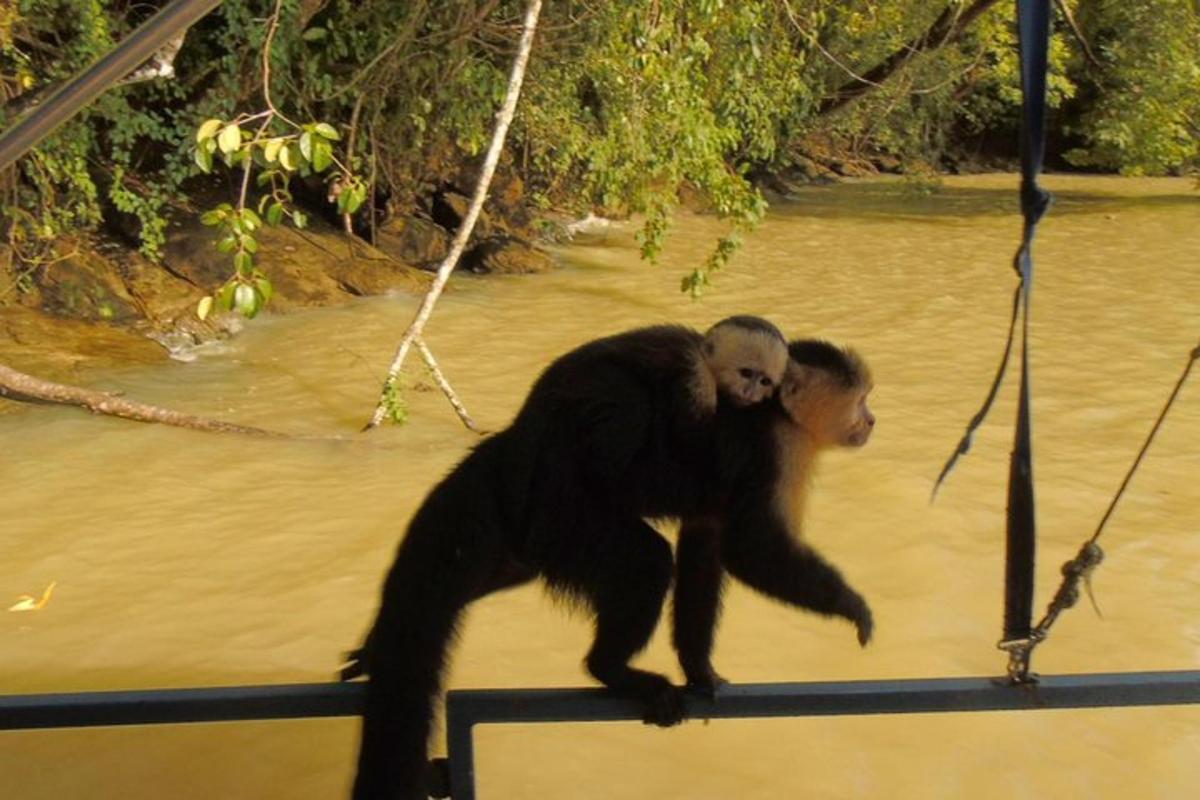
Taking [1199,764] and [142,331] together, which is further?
[142,331]

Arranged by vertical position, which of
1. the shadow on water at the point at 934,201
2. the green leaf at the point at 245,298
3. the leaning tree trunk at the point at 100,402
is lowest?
the leaning tree trunk at the point at 100,402

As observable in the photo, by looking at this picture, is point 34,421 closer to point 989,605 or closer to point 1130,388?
point 989,605

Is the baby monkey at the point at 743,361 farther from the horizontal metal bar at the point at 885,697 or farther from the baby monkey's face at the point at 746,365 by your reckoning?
the horizontal metal bar at the point at 885,697

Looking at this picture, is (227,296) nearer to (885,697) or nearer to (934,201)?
(885,697)

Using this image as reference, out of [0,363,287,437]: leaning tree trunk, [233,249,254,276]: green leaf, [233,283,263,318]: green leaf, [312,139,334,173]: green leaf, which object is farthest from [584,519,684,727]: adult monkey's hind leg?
[0,363,287,437]: leaning tree trunk

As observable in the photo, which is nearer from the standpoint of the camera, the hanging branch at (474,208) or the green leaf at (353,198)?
the green leaf at (353,198)

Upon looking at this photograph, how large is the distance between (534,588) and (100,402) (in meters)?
3.12

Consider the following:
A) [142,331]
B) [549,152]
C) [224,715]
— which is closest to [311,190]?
[549,152]

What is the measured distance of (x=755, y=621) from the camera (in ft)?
14.8

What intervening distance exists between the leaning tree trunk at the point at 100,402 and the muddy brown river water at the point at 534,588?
83mm

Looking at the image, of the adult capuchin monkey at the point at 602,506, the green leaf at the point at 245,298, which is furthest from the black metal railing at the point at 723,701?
the green leaf at the point at 245,298

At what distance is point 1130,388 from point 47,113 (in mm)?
7894

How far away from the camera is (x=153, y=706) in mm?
1704

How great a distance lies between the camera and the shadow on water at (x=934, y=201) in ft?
62.0
